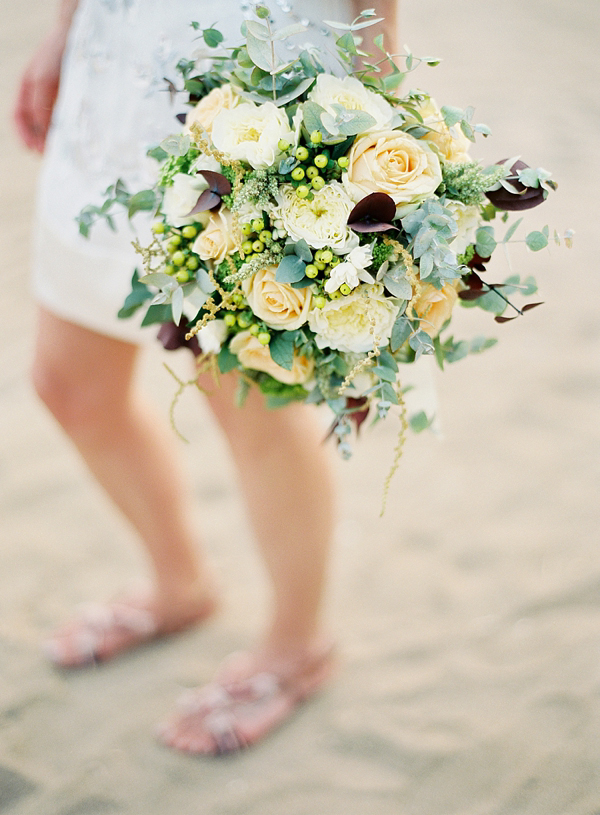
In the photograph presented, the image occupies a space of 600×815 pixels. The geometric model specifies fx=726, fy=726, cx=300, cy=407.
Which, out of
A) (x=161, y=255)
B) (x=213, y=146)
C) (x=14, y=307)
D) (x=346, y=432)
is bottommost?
(x=14, y=307)

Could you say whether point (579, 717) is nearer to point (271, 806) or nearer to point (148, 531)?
point (271, 806)

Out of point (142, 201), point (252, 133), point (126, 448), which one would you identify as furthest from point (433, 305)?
point (126, 448)

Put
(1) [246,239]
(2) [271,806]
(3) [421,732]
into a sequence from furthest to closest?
(3) [421,732] < (2) [271,806] < (1) [246,239]

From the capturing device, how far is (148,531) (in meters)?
1.73

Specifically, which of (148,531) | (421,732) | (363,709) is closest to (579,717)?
(421,732)

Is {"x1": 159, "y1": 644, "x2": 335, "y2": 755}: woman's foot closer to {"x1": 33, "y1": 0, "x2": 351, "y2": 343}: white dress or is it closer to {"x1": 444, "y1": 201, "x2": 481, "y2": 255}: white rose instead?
{"x1": 33, "y1": 0, "x2": 351, "y2": 343}: white dress

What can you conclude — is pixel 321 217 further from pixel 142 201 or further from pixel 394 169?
pixel 142 201

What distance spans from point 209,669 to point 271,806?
0.40m

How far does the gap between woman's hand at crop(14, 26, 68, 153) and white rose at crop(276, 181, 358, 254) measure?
2.66ft

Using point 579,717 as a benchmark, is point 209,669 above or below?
below

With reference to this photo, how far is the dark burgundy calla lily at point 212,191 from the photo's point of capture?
970mm

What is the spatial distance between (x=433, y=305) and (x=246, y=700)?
1.07m

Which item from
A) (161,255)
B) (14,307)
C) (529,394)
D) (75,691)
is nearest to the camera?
(161,255)

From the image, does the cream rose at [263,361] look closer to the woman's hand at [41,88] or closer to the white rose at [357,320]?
the white rose at [357,320]
